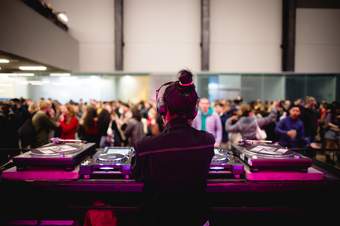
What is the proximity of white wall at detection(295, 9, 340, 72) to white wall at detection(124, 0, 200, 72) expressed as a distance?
3.57 m

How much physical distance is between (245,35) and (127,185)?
9113 mm

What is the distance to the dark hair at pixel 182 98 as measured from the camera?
1.55 m

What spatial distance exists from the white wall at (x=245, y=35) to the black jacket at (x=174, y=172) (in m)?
8.81

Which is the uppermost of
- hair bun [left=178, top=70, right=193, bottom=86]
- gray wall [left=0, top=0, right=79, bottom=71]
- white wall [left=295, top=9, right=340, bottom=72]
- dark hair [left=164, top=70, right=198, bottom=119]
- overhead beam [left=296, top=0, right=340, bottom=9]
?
overhead beam [left=296, top=0, right=340, bottom=9]

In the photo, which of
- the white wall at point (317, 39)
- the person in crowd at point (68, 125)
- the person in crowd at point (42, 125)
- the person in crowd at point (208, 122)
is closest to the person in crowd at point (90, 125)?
the person in crowd at point (68, 125)

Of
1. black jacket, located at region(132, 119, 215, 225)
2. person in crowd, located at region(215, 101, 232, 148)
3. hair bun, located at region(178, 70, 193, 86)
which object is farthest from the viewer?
person in crowd, located at region(215, 101, 232, 148)

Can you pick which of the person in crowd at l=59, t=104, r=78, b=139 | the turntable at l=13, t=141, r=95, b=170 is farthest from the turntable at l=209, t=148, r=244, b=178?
the person in crowd at l=59, t=104, r=78, b=139

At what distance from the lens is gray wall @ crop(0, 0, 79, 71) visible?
4.47 metres

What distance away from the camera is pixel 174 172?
4.90 ft

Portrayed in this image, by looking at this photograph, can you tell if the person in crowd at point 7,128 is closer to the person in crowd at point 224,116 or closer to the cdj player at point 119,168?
the cdj player at point 119,168

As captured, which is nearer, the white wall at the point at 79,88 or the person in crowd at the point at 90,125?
the person in crowd at the point at 90,125

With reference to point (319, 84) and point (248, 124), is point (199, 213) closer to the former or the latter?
point (248, 124)

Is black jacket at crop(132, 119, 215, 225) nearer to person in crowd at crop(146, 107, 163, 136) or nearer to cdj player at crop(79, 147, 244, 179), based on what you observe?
cdj player at crop(79, 147, 244, 179)

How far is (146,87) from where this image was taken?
10234mm
